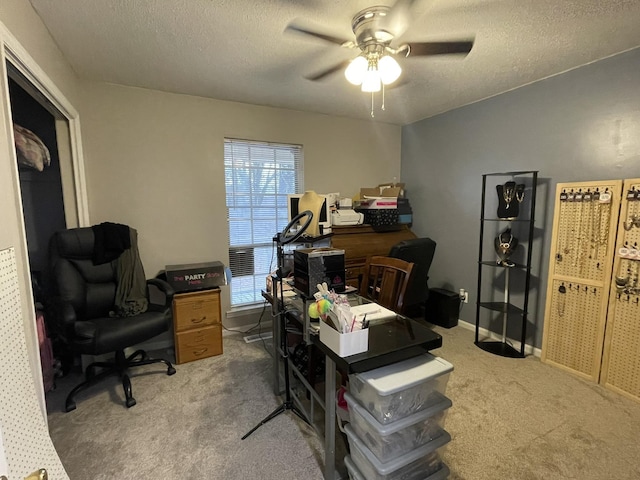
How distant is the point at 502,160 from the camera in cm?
290

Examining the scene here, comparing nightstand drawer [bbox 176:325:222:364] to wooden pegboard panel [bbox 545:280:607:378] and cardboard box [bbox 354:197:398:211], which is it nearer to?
cardboard box [bbox 354:197:398:211]

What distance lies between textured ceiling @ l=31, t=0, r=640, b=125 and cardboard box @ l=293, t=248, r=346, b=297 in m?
1.24

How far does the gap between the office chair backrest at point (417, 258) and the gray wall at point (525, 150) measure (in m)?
0.61

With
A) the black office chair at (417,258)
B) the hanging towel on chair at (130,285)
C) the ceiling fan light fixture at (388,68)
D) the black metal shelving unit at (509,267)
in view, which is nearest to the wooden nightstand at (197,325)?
the hanging towel on chair at (130,285)

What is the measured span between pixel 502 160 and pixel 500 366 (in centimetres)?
189

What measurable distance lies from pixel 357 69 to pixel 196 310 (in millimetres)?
2292

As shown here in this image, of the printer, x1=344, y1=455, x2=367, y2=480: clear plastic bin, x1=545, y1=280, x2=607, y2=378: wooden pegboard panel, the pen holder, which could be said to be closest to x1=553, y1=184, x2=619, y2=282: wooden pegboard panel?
x1=545, y1=280, x2=607, y2=378: wooden pegboard panel

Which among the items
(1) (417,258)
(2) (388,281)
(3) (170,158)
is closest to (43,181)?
(3) (170,158)

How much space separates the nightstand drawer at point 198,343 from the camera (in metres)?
2.63

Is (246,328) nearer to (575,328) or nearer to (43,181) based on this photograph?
(43,181)

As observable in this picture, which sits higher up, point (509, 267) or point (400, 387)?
point (509, 267)

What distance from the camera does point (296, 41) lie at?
1918 millimetres

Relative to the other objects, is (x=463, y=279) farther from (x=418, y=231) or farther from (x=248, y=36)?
(x=248, y=36)

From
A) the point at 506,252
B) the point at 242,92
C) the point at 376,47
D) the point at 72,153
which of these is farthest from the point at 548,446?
the point at 72,153
